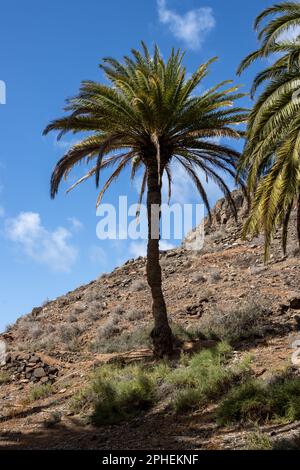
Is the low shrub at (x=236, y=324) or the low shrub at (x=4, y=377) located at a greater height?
the low shrub at (x=236, y=324)

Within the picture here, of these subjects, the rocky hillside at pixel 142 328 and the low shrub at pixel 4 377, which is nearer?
the rocky hillside at pixel 142 328

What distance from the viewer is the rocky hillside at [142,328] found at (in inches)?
406

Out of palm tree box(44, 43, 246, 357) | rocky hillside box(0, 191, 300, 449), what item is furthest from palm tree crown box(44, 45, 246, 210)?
rocky hillside box(0, 191, 300, 449)

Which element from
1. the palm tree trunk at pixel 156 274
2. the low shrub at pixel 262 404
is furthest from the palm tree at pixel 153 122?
the low shrub at pixel 262 404

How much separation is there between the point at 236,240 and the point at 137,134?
16.2 metres

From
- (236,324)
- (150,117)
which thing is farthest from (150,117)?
(236,324)

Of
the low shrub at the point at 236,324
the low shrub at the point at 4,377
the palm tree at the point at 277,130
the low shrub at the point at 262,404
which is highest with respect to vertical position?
the palm tree at the point at 277,130

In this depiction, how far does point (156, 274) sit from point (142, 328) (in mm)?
4831

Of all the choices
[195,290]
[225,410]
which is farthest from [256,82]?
[195,290]

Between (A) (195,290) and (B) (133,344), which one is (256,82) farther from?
(A) (195,290)

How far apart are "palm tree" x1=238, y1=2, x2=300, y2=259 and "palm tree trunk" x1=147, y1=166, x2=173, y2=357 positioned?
4.09 metres

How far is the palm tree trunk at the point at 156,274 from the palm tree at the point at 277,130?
13.4 ft

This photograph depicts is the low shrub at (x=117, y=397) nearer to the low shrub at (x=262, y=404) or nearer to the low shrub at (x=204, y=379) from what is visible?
the low shrub at (x=204, y=379)

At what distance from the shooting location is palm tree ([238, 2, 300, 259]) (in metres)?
10.7
